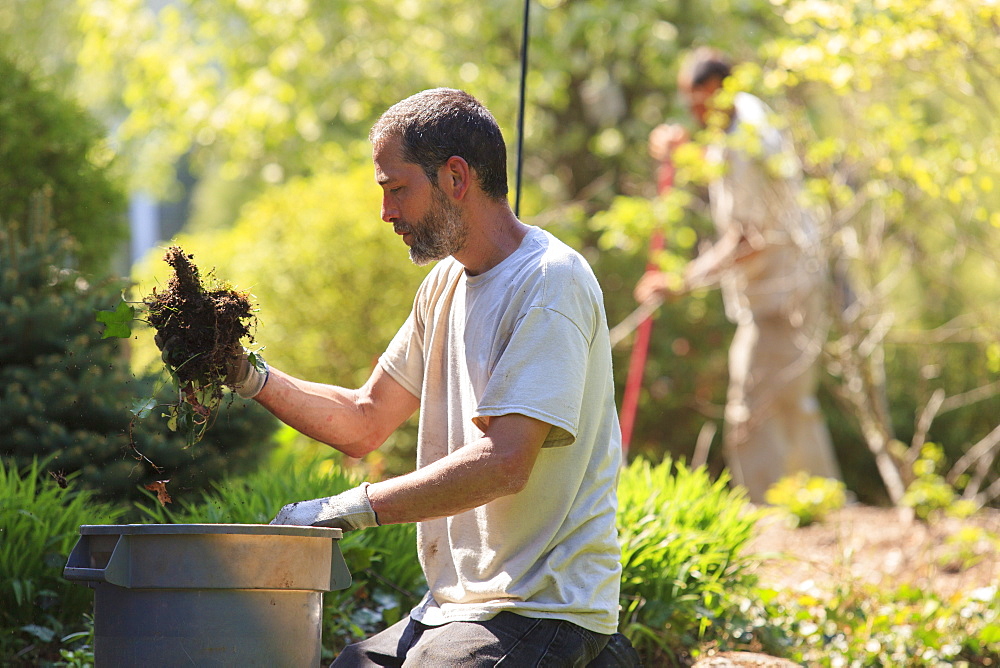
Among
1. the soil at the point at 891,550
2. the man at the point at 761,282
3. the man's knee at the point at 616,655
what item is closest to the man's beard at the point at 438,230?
the man's knee at the point at 616,655

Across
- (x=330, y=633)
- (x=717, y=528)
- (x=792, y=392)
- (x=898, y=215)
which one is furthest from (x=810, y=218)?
(x=330, y=633)

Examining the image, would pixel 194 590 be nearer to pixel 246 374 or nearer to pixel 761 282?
pixel 246 374

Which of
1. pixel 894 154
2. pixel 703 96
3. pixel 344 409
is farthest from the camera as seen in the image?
pixel 703 96

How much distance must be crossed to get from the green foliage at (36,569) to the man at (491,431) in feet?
3.53

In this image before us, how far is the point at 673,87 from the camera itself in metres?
10.0

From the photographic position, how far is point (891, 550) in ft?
17.9

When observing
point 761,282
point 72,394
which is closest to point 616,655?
point 72,394

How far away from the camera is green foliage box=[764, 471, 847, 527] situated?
5.76 meters

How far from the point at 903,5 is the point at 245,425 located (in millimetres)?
3094

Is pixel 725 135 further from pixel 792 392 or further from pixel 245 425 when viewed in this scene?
pixel 245 425

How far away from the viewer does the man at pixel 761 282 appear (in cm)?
595

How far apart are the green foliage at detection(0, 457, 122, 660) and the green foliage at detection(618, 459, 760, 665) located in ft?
5.47

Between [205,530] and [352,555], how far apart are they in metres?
1.34

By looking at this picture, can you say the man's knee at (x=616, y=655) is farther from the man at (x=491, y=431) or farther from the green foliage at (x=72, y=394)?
the green foliage at (x=72, y=394)
